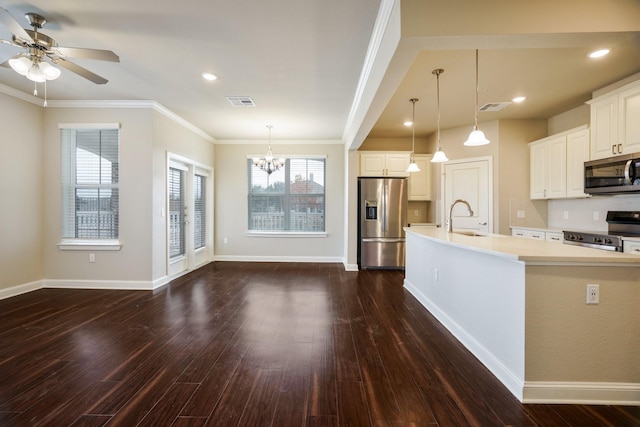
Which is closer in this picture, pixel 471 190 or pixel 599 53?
pixel 599 53

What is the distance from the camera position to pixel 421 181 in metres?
6.16

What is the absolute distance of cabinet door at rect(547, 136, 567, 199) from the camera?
4270mm


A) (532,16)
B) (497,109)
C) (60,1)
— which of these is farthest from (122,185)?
(497,109)

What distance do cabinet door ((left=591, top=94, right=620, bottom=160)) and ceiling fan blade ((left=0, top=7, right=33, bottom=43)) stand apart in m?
5.67

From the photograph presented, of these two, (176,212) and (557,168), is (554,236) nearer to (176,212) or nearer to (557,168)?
(557,168)

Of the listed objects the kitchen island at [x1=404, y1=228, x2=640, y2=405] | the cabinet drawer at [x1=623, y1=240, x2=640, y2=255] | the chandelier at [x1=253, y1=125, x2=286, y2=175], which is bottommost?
the kitchen island at [x1=404, y1=228, x2=640, y2=405]

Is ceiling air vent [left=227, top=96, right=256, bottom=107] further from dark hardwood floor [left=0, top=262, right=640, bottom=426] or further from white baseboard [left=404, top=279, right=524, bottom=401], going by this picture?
white baseboard [left=404, top=279, right=524, bottom=401]

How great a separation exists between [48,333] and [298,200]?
4638mm

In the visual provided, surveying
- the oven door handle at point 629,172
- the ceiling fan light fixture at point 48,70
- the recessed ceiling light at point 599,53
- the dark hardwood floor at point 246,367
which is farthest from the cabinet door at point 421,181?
the ceiling fan light fixture at point 48,70

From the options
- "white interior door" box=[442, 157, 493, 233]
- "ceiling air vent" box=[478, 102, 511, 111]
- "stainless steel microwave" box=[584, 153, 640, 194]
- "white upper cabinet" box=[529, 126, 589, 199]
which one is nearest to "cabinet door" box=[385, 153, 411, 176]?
"white interior door" box=[442, 157, 493, 233]

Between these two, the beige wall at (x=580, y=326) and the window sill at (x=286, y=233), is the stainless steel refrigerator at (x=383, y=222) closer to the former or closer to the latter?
the window sill at (x=286, y=233)

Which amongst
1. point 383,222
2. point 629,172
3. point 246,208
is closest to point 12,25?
point 246,208

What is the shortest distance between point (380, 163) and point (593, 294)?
171 inches

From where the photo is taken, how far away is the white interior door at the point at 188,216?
5129 millimetres
